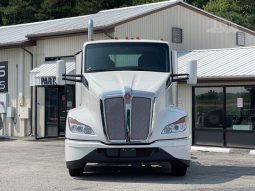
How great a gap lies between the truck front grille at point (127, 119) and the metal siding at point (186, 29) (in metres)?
11.8

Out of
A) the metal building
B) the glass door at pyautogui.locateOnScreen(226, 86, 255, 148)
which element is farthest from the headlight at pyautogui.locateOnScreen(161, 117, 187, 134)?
the metal building

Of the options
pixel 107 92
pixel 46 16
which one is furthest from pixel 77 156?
pixel 46 16

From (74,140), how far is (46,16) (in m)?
35.8

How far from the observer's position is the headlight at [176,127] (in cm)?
1156

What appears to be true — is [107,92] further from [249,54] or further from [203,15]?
[203,15]

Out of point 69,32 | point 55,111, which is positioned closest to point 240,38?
point 69,32

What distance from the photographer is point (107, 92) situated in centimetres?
1162

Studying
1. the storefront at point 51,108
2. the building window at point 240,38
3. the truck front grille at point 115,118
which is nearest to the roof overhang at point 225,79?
the storefront at point 51,108

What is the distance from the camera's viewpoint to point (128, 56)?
12.9 m

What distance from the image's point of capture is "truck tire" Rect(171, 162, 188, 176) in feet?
39.3

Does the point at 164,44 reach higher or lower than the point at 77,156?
higher

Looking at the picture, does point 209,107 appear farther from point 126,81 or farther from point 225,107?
point 126,81

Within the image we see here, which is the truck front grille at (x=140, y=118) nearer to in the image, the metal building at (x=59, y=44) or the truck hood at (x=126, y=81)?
the truck hood at (x=126, y=81)

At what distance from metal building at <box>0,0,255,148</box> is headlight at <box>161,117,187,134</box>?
1146cm
